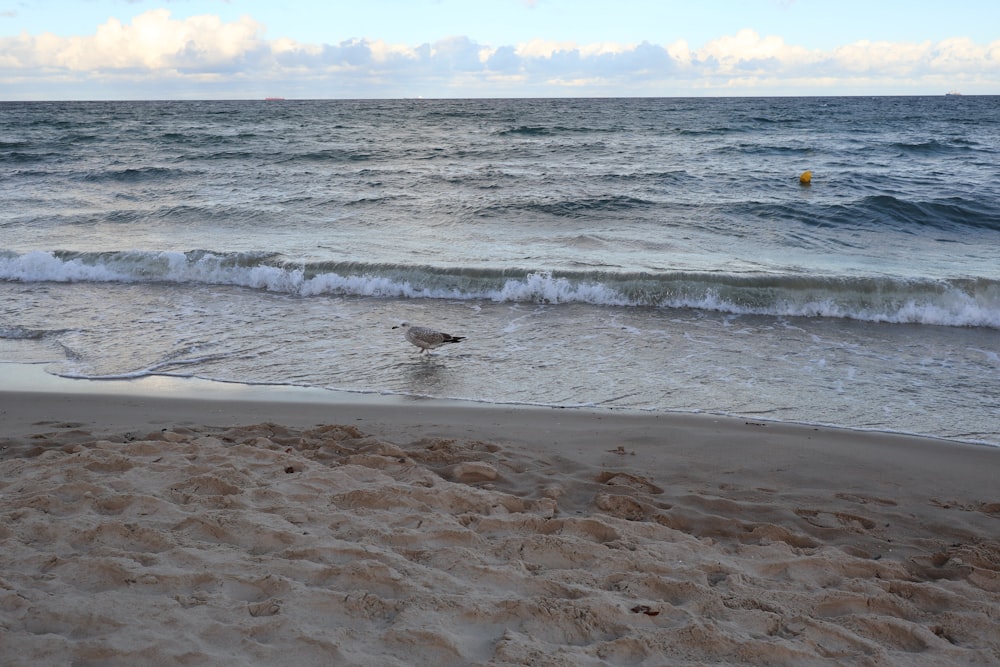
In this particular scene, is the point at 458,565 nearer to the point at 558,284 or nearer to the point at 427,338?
the point at 427,338

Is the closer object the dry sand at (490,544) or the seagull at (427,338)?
the dry sand at (490,544)

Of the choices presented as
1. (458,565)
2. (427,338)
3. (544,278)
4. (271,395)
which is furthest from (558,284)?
(458,565)

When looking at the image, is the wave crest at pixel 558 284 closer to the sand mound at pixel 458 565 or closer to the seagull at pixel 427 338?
the seagull at pixel 427 338

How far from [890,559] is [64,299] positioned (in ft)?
33.7

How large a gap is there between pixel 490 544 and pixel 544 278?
7.31 m

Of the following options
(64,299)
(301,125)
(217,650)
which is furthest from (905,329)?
(301,125)

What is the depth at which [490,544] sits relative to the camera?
11.5ft

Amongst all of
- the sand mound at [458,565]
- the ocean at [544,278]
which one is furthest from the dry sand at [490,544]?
the ocean at [544,278]

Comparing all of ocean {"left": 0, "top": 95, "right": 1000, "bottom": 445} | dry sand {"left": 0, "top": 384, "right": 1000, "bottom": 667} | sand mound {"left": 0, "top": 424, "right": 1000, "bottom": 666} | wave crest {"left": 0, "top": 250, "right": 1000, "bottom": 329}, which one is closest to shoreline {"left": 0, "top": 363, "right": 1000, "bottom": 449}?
ocean {"left": 0, "top": 95, "right": 1000, "bottom": 445}

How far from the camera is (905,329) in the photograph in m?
8.91

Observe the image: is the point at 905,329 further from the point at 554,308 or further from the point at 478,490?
the point at 478,490

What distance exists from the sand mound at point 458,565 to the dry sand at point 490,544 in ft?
0.04

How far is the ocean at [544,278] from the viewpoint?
6957 millimetres

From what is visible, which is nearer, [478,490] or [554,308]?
[478,490]
